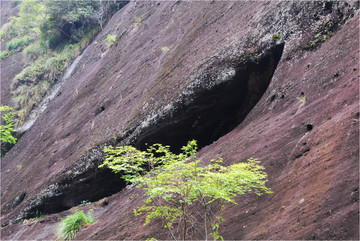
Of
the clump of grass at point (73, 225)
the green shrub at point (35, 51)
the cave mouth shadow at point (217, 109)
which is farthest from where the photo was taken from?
the green shrub at point (35, 51)

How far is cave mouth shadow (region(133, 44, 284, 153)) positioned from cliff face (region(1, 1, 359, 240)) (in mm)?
33

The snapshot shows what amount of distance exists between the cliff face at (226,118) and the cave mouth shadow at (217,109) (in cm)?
3

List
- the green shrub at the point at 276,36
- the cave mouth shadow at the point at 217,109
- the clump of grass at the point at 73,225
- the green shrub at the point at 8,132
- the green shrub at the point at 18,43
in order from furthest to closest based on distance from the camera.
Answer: the green shrub at the point at 18,43 < the green shrub at the point at 8,132 < the clump of grass at the point at 73,225 < the cave mouth shadow at the point at 217,109 < the green shrub at the point at 276,36

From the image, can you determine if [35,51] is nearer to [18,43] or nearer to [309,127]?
[18,43]

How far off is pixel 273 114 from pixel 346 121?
2.18 metres

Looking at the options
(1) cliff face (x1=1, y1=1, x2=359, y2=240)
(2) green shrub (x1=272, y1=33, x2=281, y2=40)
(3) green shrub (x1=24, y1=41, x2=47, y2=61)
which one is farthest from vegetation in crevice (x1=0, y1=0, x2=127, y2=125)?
(2) green shrub (x1=272, y1=33, x2=281, y2=40)

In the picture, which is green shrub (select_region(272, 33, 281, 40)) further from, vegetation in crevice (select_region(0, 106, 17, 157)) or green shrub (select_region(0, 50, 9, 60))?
green shrub (select_region(0, 50, 9, 60))

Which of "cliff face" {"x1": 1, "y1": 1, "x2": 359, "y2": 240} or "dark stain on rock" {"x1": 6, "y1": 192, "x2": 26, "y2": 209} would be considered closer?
"cliff face" {"x1": 1, "y1": 1, "x2": 359, "y2": 240}

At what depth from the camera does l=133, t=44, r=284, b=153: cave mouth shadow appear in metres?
8.40

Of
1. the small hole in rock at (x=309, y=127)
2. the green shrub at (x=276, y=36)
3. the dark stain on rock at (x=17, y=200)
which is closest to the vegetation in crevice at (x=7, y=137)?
the dark stain on rock at (x=17, y=200)

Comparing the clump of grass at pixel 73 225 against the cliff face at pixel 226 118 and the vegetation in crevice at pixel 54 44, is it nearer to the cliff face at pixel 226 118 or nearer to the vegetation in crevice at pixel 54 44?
the cliff face at pixel 226 118

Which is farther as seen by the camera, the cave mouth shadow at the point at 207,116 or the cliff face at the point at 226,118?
the cave mouth shadow at the point at 207,116

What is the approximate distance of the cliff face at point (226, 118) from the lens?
15.5 ft

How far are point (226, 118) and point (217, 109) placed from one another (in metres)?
0.41
